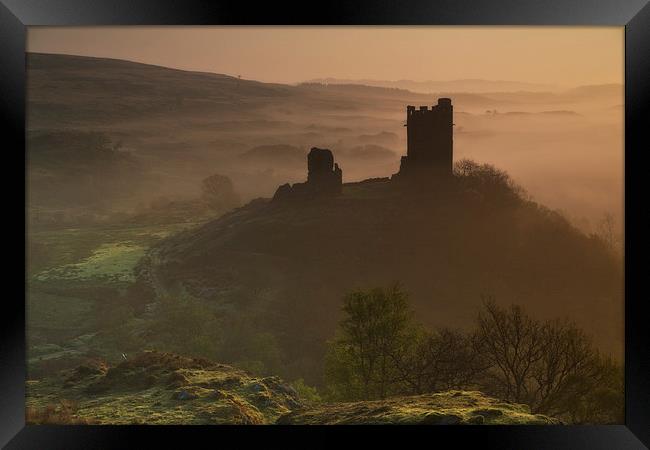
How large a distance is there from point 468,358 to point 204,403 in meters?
4.65

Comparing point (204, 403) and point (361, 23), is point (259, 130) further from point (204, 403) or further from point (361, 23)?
point (204, 403)

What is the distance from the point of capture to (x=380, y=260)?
13.7 metres

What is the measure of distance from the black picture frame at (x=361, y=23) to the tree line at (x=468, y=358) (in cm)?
163

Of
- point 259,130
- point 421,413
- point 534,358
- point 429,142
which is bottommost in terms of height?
point 421,413

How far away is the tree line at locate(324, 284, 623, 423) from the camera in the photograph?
1168cm

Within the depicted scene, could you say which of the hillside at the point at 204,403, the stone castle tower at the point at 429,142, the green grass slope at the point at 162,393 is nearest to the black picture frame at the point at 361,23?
the hillside at the point at 204,403

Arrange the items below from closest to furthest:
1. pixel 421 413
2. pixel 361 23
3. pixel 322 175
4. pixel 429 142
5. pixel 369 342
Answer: pixel 361 23
pixel 421 413
pixel 369 342
pixel 429 142
pixel 322 175

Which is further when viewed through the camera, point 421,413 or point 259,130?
point 259,130

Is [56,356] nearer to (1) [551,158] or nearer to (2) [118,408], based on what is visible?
(2) [118,408]

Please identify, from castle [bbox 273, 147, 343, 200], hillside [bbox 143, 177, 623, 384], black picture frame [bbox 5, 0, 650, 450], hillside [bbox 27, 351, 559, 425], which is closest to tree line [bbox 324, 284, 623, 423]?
hillside [bbox 143, 177, 623, 384]

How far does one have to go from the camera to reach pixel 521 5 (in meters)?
9.52

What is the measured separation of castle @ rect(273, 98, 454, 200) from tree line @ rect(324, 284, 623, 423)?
2209mm

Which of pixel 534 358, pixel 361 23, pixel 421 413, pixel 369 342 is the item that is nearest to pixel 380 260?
pixel 369 342

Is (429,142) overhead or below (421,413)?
overhead
